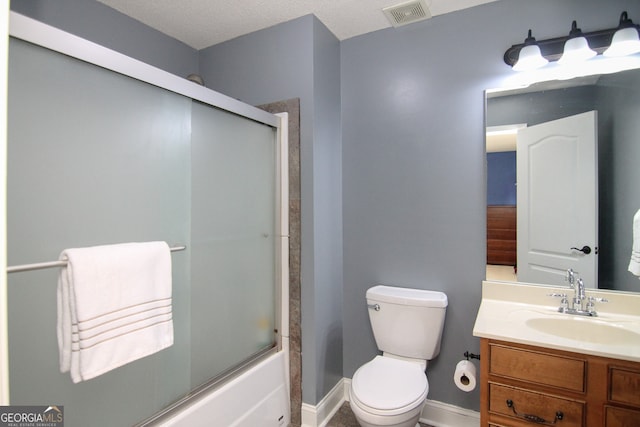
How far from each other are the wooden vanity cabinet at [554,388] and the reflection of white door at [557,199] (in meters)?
0.60

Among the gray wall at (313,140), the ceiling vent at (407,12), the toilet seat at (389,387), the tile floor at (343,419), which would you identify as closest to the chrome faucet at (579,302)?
the toilet seat at (389,387)

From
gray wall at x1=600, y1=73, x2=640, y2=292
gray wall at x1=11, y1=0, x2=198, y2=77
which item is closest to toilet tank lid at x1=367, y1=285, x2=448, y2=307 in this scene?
gray wall at x1=600, y1=73, x2=640, y2=292

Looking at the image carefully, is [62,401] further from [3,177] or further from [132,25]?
[132,25]

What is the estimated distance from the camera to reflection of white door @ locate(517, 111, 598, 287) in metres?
1.64

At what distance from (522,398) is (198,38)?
2.69 metres

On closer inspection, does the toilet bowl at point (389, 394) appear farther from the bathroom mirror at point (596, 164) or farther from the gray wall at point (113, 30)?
the gray wall at point (113, 30)

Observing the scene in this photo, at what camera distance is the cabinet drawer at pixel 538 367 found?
3.95 feet

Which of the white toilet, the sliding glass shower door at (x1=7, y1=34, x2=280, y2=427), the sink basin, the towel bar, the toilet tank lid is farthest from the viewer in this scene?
the toilet tank lid

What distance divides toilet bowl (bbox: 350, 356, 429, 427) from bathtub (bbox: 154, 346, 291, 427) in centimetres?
Answer: 49

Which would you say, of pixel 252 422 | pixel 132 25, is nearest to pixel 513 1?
pixel 132 25

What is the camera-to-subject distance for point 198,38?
222 centimetres

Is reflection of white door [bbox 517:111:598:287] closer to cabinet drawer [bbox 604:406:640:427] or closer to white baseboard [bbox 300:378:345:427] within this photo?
cabinet drawer [bbox 604:406:640:427]

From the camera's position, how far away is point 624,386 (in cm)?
114

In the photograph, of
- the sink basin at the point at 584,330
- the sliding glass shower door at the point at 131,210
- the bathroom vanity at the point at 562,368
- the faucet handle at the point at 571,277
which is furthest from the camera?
the faucet handle at the point at 571,277
